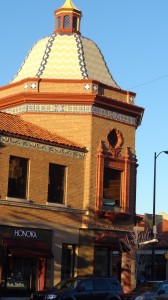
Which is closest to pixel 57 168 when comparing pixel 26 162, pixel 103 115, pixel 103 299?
pixel 26 162

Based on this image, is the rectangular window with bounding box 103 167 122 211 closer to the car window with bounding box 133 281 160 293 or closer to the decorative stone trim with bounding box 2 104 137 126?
the decorative stone trim with bounding box 2 104 137 126

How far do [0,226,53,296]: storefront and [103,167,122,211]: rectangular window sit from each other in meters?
4.67

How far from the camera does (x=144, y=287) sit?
2756 cm

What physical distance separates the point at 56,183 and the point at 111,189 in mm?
4031

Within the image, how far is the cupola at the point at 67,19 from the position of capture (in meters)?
42.0

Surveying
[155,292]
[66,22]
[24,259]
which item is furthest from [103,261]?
[66,22]

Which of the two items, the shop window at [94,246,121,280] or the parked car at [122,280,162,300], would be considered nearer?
the parked car at [122,280,162,300]

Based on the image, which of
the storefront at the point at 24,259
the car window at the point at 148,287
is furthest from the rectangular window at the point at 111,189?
the car window at the point at 148,287

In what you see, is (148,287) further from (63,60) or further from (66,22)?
(66,22)

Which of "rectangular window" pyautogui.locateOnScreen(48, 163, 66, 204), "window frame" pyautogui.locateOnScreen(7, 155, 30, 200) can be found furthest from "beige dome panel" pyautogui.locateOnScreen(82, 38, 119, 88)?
"window frame" pyautogui.locateOnScreen(7, 155, 30, 200)

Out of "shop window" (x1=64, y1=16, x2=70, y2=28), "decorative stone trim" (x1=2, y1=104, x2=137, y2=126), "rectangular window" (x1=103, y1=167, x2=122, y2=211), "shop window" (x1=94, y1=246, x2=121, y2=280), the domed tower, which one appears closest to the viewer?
"shop window" (x1=94, y1=246, x2=121, y2=280)

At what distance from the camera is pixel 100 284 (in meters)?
27.9

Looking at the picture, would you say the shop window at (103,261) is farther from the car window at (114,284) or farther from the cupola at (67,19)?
the cupola at (67,19)

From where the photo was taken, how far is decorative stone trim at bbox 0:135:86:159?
3209cm
